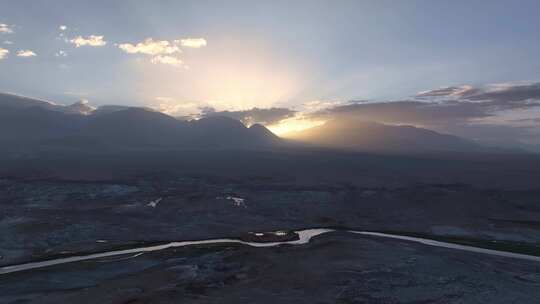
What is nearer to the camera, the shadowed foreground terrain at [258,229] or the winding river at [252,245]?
A: the shadowed foreground terrain at [258,229]

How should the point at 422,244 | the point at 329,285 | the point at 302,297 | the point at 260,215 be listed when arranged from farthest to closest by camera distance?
the point at 260,215
the point at 422,244
the point at 329,285
the point at 302,297

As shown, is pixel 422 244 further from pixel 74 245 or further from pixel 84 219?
pixel 84 219

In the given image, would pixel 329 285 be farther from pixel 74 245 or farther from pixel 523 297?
pixel 74 245

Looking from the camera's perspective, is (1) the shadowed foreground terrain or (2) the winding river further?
(2) the winding river

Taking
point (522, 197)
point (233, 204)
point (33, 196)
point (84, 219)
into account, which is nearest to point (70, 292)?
point (84, 219)

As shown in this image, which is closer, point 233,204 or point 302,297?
point 302,297

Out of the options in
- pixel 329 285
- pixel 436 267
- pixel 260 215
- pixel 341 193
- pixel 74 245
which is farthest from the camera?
pixel 341 193

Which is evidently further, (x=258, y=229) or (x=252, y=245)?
(x=258, y=229)

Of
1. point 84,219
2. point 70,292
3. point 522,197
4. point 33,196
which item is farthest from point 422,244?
point 33,196

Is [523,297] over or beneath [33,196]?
beneath

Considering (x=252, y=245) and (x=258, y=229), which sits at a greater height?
(x=258, y=229)
